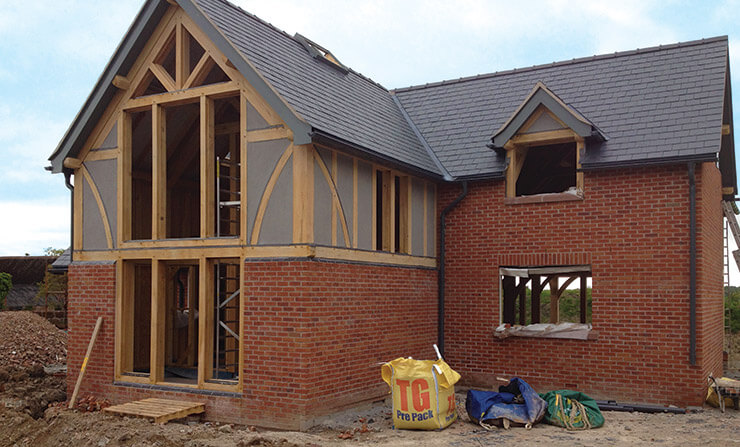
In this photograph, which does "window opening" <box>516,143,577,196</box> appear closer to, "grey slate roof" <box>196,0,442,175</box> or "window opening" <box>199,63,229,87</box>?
"grey slate roof" <box>196,0,442,175</box>

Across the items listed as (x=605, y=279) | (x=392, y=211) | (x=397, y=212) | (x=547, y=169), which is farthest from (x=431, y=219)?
(x=547, y=169)

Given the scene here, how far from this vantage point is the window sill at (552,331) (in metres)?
12.7

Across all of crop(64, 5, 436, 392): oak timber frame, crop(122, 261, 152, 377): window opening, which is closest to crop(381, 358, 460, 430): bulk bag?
crop(64, 5, 436, 392): oak timber frame

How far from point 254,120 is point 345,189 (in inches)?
70.4

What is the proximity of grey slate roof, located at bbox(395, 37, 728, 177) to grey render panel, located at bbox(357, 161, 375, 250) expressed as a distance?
8.58 ft

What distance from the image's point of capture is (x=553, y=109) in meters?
13.0

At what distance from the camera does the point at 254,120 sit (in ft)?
35.3

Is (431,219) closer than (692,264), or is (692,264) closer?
(692,264)

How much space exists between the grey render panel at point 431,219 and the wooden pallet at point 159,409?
5.44 meters

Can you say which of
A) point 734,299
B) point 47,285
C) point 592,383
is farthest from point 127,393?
point 734,299

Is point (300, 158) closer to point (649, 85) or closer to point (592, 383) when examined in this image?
point (592, 383)

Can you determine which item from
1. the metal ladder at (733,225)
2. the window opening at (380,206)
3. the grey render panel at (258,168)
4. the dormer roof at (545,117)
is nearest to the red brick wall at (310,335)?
the grey render panel at (258,168)

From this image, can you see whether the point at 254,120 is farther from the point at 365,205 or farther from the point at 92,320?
the point at 92,320

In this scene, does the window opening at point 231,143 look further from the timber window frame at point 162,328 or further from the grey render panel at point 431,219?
the grey render panel at point 431,219
